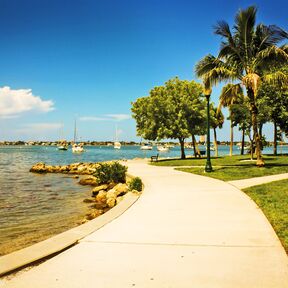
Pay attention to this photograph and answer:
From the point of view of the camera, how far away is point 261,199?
10453mm

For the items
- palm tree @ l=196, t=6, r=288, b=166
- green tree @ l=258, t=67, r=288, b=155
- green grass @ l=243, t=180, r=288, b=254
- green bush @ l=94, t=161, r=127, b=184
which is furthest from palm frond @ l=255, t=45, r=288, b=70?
green tree @ l=258, t=67, r=288, b=155

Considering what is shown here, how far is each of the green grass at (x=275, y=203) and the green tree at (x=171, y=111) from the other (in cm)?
2223

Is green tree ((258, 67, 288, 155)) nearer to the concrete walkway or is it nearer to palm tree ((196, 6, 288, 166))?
palm tree ((196, 6, 288, 166))

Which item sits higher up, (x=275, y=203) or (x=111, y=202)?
(x=275, y=203)

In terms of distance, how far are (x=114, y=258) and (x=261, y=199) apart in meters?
6.85

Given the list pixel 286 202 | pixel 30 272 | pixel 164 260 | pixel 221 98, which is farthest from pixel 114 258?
pixel 221 98

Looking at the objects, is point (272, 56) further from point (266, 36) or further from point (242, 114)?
point (242, 114)

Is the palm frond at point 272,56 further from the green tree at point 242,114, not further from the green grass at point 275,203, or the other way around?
the green tree at point 242,114

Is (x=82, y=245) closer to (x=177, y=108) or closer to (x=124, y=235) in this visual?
(x=124, y=235)

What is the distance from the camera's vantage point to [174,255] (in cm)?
524

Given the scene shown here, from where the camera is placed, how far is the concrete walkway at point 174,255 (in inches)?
169

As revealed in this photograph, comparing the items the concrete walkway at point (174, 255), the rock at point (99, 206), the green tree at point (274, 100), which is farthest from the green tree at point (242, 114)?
the concrete walkway at point (174, 255)

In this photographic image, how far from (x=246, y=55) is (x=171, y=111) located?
15530mm

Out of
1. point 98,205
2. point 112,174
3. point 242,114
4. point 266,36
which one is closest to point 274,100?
point 242,114
